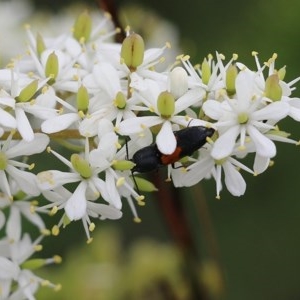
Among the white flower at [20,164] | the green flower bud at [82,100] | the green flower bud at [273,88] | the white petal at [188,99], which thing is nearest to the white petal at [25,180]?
the white flower at [20,164]

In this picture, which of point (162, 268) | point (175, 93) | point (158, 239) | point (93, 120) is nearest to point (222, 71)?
point (175, 93)

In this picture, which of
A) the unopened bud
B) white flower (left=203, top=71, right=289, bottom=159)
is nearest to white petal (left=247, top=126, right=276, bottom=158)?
white flower (left=203, top=71, right=289, bottom=159)

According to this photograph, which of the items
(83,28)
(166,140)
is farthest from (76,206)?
(83,28)

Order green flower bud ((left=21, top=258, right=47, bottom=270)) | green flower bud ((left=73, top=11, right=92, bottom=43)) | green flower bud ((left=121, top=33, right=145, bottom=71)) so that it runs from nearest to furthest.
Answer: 1. green flower bud ((left=121, top=33, right=145, bottom=71))
2. green flower bud ((left=21, top=258, right=47, bottom=270))
3. green flower bud ((left=73, top=11, right=92, bottom=43))

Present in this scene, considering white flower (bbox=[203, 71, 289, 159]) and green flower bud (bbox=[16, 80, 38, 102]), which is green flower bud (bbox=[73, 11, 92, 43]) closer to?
green flower bud (bbox=[16, 80, 38, 102])

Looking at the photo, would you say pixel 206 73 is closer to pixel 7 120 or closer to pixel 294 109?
pixel 294 109
